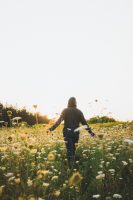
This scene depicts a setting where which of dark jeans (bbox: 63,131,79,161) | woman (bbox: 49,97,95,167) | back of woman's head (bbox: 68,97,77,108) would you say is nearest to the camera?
dark jeans (bbox: 63,131,79,161)

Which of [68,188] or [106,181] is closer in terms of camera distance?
[68,188]

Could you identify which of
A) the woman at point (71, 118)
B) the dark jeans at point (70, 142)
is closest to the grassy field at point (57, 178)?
the dark jeans at point (70, 142)

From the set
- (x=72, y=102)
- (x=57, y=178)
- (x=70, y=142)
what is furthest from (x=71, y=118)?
(x=57, y=178)

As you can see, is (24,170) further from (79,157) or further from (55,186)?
(79,157)

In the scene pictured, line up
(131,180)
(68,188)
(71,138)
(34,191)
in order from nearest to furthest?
(34,191) < (68,188) < (131,180) < (71,138)

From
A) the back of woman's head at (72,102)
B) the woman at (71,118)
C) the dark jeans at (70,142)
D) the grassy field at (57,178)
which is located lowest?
the grassy field at (57,178)

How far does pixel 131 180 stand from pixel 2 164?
7.11 ft

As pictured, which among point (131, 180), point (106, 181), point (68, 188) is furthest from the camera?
point (131, 180)

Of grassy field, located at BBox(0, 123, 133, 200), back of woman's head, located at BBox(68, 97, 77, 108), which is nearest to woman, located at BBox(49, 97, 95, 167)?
back of woman's head, located at BBox(68, 97, 77, 108)

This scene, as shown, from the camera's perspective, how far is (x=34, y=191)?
509 centimetres

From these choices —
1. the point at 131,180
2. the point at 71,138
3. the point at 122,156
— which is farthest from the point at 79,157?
the point at 131,180

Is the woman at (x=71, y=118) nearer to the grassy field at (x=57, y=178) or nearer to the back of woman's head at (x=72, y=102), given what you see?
the back of woman's head at (x=72, y=102)

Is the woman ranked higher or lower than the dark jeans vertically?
higher

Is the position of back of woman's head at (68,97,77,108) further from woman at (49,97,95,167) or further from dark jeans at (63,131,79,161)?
dark jeans at (63,131,79,161)
